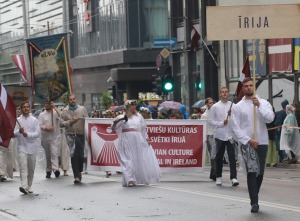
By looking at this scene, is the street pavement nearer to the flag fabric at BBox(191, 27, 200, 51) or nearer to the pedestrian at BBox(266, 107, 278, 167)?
the pedestrian at BBox(266, 107, 278, 167)

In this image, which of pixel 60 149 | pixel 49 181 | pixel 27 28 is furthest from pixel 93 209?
pixel 27 28

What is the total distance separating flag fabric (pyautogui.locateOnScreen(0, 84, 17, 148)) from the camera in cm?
1507

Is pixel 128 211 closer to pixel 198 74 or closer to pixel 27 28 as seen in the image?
pixel 198 74

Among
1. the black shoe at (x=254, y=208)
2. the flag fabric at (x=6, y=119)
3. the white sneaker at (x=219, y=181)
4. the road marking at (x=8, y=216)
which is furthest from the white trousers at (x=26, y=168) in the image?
the black shoe at (x=254, y=208)

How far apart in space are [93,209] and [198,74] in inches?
1324

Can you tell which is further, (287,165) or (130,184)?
(287,165)

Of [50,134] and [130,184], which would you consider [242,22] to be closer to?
[130,184]

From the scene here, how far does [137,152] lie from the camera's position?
732 inches

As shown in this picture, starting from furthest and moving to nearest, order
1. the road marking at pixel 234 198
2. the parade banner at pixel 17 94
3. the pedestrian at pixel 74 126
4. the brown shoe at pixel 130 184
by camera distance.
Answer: the parade banner at pixel 17 94, the pedestrian at pixel 74 126, the brown shoe at pixel 130 184, the road marking at pixel 234 198

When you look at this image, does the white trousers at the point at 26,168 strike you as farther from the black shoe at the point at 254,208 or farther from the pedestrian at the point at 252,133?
the black shoe at the point at 254,208

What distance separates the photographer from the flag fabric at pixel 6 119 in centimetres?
1507

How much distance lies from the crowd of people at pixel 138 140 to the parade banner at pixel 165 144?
1.02ft

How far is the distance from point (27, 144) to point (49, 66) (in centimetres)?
632

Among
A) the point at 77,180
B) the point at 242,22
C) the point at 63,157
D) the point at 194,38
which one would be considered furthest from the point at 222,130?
the point at 194,38
